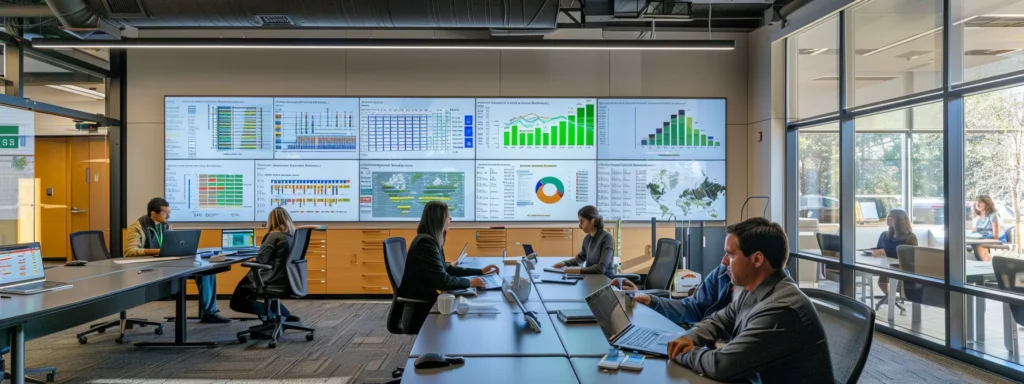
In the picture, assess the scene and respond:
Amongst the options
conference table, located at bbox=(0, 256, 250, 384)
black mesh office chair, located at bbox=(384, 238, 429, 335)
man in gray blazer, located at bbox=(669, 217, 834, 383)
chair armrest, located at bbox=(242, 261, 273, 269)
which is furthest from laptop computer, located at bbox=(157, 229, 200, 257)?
man in gray blazer, located at bbox=(669, 217, 834, 383)

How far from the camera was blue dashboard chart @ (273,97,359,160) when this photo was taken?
703cm

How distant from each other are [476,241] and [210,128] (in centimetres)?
358

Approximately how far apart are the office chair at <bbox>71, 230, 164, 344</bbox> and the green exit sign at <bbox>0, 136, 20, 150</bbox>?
5.30ft

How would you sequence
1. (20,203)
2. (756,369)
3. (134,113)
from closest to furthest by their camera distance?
1. (756,369)
2. (20,203)
3. (134,113)

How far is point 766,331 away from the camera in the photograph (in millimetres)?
1735

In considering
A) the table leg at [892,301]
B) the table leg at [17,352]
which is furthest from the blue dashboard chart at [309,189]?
the table leg at [892,301]

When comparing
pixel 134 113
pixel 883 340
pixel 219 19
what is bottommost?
pixel 883 340

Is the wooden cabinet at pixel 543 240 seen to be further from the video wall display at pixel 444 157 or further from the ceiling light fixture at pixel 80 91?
the ceiling light fixture at pixel 80 91

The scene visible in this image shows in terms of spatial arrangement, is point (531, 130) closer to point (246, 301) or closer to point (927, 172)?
point (246, 301)

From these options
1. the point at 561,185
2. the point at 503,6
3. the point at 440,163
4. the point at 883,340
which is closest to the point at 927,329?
the point at 883,340

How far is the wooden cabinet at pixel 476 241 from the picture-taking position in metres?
6.96

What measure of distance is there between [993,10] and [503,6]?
368cm

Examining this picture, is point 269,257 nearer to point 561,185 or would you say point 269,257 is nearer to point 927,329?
point 561,185

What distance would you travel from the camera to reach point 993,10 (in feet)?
13.8
